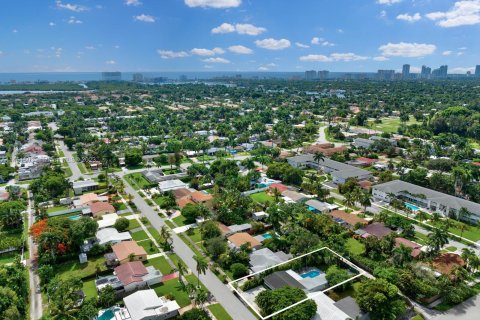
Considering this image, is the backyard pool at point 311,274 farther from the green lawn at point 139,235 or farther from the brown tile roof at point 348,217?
the green lawn at point 139,235

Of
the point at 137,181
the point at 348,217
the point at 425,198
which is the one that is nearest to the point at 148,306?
the point at 348,217

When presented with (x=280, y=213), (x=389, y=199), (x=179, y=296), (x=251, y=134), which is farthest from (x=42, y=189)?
(x=251, y=134)

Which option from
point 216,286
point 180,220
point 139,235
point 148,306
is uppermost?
point 148,306

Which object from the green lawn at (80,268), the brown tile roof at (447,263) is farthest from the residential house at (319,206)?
the green lawn at (80,268)

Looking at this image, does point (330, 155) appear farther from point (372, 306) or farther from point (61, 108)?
point (61, 108)

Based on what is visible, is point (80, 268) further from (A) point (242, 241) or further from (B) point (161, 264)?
(A) point (242, 241)
